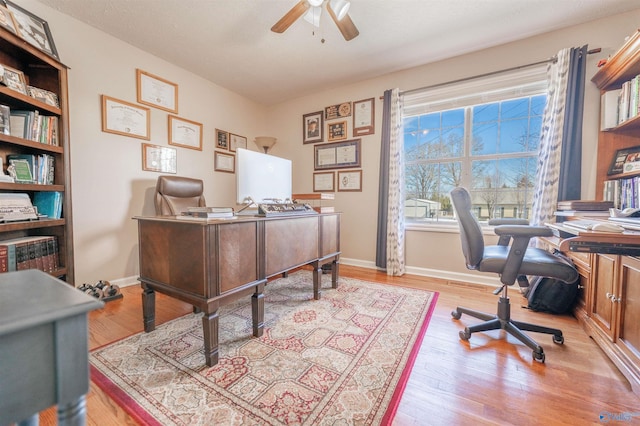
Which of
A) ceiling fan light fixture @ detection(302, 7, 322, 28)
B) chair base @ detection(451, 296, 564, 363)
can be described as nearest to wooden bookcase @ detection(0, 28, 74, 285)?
ceiling fan light fixture @ detection(302, 7, 322, 28)

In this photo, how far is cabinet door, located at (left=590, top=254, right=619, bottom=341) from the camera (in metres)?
1.38

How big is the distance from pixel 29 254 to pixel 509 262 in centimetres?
314

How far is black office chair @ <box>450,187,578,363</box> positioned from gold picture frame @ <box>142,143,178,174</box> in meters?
2.91

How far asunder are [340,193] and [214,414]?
2.79m

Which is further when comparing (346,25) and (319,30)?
(319,30)

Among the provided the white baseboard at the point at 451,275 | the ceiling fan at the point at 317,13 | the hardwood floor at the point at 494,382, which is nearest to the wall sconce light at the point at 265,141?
the ceiling fan at the point at 317,13

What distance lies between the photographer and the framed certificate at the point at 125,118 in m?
2.35

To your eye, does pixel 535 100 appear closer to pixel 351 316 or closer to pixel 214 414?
pixel 351 316

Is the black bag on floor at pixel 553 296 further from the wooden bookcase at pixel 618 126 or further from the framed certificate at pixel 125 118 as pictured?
the framed certificate at pixel 125 118

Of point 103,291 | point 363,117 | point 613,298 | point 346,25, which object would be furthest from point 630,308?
point 103,291

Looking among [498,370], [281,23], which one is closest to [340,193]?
[281,23]

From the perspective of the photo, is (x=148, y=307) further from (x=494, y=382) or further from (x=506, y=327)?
(x=506, y=327)

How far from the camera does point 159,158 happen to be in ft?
9.05

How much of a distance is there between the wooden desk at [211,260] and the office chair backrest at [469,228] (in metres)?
1.13
